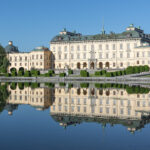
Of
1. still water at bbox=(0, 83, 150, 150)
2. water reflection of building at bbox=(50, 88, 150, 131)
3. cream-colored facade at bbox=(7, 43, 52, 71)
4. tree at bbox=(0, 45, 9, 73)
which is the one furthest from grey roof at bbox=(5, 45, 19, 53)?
still water at bbox=(0, 83, 150, 150)

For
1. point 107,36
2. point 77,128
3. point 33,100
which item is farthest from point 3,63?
point 77,128

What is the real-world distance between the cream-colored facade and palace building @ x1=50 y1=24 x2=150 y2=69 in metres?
2.03

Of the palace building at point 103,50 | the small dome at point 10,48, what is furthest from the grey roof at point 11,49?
the palace building at point 103,50

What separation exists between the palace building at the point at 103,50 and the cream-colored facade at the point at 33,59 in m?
2.03

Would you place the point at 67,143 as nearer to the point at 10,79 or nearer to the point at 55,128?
the point at 55,128

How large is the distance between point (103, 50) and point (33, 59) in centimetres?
1960

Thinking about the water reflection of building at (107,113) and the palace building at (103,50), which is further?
the palace building at (103,50)

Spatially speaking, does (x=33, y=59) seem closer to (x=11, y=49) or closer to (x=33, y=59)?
(x=33, y=59)

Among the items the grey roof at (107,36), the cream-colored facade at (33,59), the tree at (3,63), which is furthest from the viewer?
the cream-colored facade at (33,59)

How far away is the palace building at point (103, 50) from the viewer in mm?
75000

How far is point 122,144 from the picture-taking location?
10.2 meters

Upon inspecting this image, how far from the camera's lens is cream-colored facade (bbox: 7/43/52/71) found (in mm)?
83294

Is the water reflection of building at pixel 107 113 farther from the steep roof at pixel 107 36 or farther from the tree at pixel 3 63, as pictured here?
the steep roof at pixel 107 36

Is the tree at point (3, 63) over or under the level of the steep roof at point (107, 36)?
under
